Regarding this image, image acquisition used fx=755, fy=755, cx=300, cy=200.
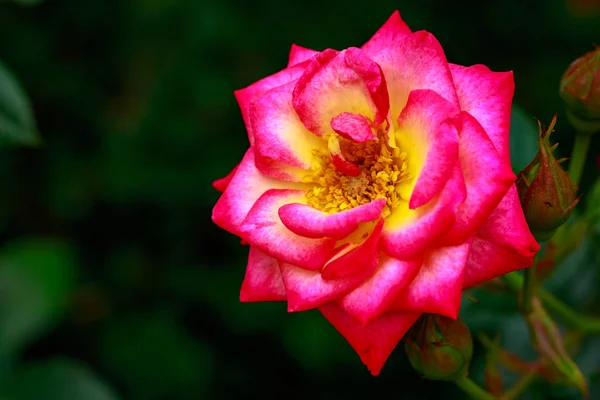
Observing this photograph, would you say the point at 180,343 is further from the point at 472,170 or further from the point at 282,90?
the point at 472,170

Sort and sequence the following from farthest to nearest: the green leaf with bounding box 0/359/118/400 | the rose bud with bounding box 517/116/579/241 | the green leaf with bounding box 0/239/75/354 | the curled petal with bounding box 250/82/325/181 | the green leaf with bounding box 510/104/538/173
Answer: the green leaf with bounding box 0/239/75/354 → the green leaf with bounding box 0/359/118/400 → the green leaf with bounding box 510/104/538/173 → the curled petal with bounding box 250/82/325/181 → the rose bud with bounding box 517/116/579/241

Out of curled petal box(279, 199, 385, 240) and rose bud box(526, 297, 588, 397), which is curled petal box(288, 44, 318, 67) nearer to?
curled petal box(279, 199, 385, 240)

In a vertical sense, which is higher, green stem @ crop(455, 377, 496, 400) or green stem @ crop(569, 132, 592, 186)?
green stem @ crop(569, 132, 592, 186)

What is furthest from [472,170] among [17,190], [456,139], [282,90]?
[17,190]

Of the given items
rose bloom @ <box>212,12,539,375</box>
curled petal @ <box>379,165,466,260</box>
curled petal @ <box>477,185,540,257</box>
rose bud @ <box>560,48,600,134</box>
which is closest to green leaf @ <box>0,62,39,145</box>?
rose bloom @ <box>212,12,539,375</box>

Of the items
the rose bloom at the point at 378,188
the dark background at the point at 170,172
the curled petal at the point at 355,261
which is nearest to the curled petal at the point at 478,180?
the rose bloom at the point at 378,188

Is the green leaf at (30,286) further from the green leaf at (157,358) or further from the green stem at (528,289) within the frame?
the green stem at (528,289)
